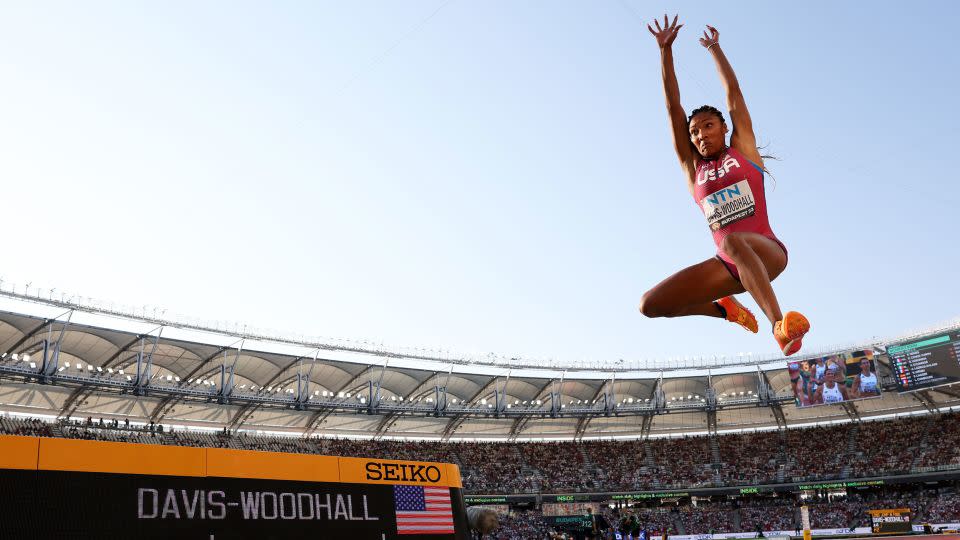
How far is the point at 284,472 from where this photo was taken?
16.9 m

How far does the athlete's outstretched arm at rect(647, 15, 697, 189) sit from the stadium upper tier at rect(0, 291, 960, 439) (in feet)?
137

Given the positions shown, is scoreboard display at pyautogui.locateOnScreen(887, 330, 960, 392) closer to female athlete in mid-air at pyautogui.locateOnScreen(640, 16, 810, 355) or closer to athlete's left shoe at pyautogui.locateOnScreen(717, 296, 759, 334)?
athlete's left shoe at pyautogui.locateOnScreen(717, 296, 759, 334)

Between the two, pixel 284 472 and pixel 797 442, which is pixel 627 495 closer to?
pixel 797 442

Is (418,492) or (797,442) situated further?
(797,442)

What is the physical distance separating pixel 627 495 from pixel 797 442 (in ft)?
49.6

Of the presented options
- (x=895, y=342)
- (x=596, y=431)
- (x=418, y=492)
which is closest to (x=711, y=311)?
(x=418, y=492)

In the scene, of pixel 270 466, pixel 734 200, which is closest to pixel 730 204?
pixel 734 200

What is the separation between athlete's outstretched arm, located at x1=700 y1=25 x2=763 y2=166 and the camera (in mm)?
4516

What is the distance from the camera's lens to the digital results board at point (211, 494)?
12.8 m

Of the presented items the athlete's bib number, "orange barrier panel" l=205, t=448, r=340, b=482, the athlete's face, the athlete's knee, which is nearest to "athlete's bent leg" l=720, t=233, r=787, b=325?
the athlete's bib number

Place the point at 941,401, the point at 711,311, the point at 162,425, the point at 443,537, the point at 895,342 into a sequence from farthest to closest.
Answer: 1. the point at 941,401
2. the point at 895,342
3. the point at 162,425
4. the point at 443,537
5. the point at 711,311

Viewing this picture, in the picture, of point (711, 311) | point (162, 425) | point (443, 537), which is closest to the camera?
point (711, 311)

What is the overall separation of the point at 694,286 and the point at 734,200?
543mm

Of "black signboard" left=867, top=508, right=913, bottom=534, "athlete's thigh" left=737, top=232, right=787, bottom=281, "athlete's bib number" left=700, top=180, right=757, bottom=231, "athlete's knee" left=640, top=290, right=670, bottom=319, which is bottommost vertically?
"black signboard" left=867, top=508, right=913, bottom=534
